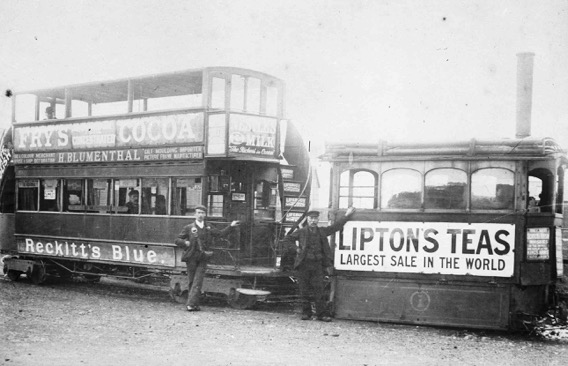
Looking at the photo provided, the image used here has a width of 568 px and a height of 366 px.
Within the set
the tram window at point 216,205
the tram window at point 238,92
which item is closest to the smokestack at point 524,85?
the tram window at point 238,92

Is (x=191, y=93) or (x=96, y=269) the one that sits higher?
(x=191, y=93)

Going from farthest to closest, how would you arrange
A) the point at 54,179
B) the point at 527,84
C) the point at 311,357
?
the point at 527,84, the point at 54,179, the point at 311,357

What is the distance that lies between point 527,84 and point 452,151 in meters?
11.6

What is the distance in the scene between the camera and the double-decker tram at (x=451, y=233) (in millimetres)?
9797

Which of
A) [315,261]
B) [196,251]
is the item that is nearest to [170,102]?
[196,251]

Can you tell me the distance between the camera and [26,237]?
53.7 ft

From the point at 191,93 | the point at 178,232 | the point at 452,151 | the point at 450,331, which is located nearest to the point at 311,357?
the point at 450,331

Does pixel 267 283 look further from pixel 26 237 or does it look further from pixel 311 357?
pixel 26 237

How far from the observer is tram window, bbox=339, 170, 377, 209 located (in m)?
10.8

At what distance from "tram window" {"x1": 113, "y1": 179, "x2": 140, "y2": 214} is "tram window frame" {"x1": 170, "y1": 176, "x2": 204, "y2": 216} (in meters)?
1.12

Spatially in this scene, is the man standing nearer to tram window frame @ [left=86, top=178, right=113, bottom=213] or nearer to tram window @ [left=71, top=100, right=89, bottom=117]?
tram window frame @ [left=86, top=178, right=113, bottom=213]

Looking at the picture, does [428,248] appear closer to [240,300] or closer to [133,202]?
[240,300]

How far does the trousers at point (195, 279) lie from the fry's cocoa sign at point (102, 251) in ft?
4.55

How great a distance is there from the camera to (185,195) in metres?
13.3
